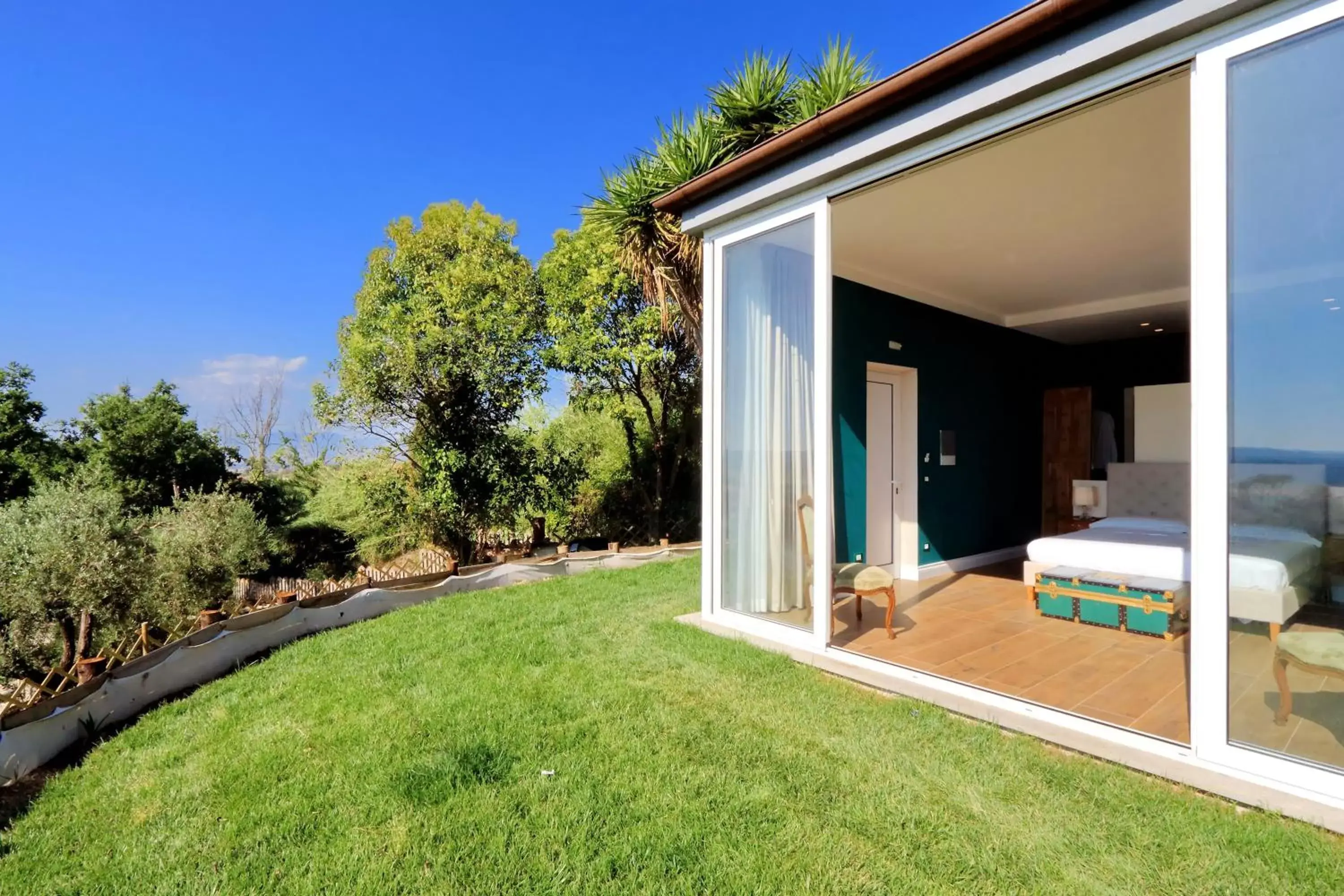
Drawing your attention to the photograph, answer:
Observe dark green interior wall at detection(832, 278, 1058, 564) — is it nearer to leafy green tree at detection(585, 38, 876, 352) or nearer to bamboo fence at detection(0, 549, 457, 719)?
leafy green tree at detection(585, 38, 876, 352)

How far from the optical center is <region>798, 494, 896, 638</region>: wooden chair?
4070 millimetres

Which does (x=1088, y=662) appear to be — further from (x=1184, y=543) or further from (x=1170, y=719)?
(x=1184, y=543)

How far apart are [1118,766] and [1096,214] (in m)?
3.76

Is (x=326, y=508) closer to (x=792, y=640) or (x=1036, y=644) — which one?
(x=792, y=640)

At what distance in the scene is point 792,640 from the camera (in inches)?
157

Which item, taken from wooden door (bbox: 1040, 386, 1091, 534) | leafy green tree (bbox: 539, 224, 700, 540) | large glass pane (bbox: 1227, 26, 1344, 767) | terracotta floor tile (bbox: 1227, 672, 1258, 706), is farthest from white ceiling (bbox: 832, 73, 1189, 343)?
leafy green tree (bbox: 539, 224, 700, 540)

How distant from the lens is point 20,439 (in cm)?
1037

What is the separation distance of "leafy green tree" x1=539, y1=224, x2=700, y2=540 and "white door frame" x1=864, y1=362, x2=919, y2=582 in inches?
123

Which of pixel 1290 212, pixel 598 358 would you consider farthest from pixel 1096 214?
pixel 598 358

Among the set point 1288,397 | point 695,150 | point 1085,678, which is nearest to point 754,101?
point 695,150

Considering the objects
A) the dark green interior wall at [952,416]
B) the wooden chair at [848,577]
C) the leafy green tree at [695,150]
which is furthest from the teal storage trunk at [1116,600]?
the leafy green tree at [695,150]

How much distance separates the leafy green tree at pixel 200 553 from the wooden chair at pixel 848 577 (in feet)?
18.1

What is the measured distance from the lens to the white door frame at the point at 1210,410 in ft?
7.47

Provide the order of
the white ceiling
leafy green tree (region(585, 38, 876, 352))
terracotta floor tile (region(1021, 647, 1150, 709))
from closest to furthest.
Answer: terracotta floor tile (region(1021, 647, 1150, 709)), the white ceiling, leafy green tree (region(585, 38, 876, 352))
